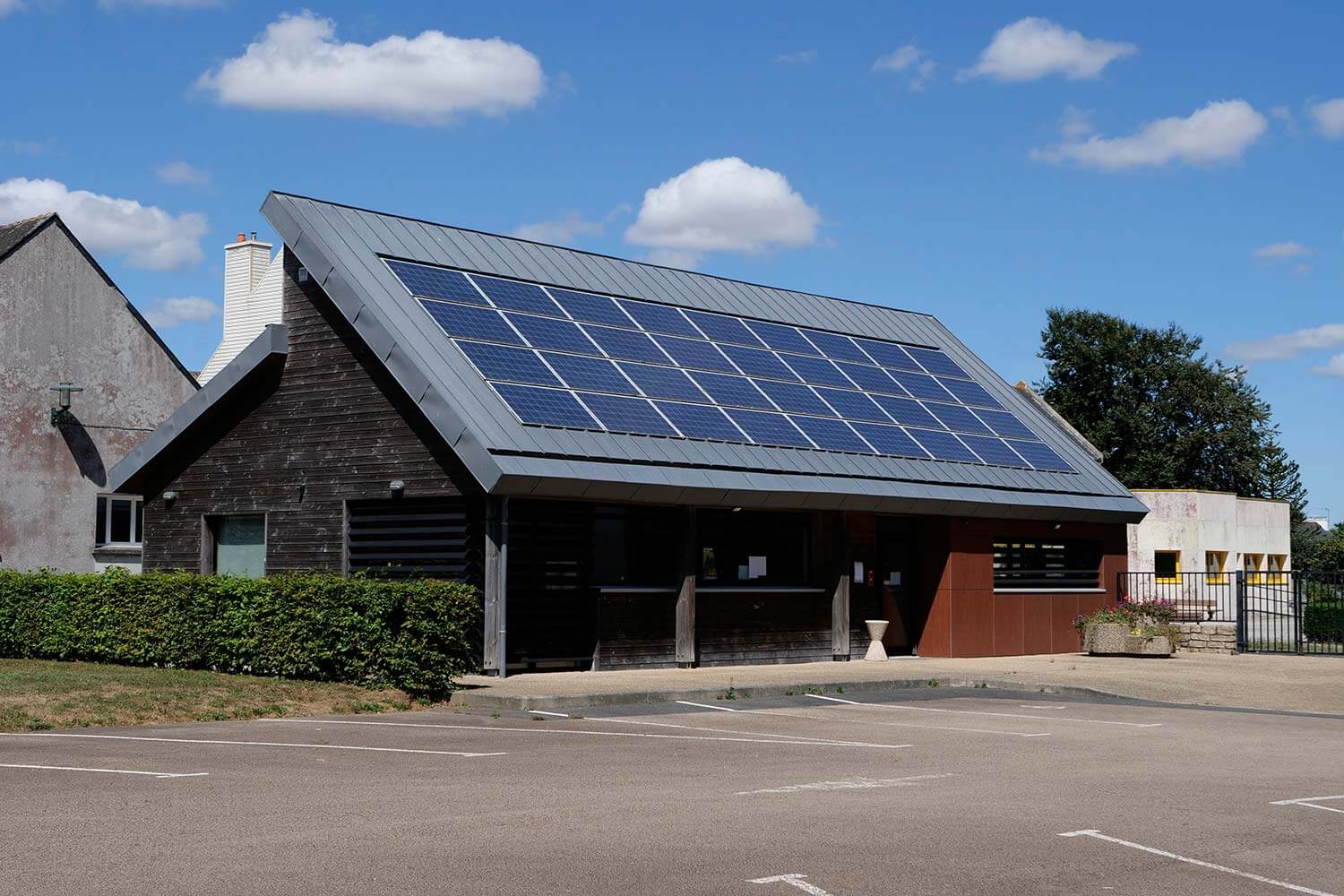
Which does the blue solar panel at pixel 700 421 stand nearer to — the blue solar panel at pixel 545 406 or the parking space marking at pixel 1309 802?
the blue solar panel at pixel 545 406

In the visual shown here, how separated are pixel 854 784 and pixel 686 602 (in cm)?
1250

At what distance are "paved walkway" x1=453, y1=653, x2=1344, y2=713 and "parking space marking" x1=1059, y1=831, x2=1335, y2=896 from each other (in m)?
9.62

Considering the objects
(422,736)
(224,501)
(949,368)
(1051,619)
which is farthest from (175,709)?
(949,368)

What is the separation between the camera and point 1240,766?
1378cm

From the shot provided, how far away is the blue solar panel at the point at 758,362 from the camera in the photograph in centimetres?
2847

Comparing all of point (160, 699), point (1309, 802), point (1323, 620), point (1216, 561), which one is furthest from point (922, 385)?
point (1216, 561)

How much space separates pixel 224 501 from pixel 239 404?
1724 millimetres

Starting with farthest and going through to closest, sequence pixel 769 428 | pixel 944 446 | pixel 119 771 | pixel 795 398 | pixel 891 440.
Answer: pixel 944 446
pixel 891 440
pixel 795 398
pixel 769 428
pixel 119 771

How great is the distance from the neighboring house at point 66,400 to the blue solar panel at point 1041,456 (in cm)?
1909

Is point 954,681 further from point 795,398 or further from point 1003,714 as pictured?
point 795,398

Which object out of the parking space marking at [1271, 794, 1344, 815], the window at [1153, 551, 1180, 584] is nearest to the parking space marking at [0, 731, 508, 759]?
the parking space marking at [1271, 794, 1344, 815]

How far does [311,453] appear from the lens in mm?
24938

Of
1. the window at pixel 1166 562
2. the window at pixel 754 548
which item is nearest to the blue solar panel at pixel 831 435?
the window at pixel 754 548

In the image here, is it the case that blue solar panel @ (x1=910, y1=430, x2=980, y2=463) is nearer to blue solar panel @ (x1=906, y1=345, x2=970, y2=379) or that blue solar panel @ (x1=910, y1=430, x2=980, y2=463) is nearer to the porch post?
blue solar panel @ (x1=906, y1=345, x2=970, y2=379)
